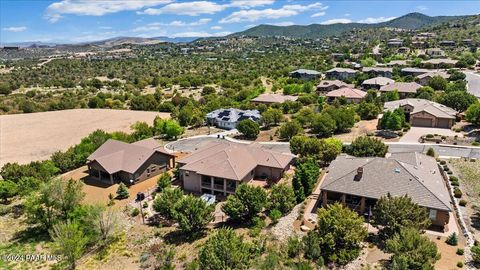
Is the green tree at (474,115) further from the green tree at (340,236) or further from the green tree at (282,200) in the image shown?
the green tree at (340,236)

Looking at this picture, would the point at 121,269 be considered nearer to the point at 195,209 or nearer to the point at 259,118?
the point at 195,209

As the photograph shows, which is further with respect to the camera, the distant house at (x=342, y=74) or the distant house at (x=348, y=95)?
the distant house at (x=342, y=74)

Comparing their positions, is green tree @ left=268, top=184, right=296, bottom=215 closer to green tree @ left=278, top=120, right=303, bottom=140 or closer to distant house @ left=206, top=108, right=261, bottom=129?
green tree @ left=278, top=120, right=303, bottom=140

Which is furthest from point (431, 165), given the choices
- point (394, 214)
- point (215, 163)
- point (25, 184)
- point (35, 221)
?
point (25, 184)

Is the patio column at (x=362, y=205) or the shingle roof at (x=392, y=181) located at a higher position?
the shingle roof at (x=392, y=181)

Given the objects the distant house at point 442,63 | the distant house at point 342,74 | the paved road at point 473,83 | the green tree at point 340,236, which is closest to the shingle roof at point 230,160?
the green tree at point 340,236

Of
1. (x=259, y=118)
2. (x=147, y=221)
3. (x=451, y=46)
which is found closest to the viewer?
(x=147, y=221)
